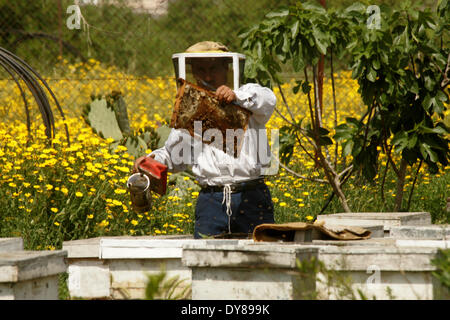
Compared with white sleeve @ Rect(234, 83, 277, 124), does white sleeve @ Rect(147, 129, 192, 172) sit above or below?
below

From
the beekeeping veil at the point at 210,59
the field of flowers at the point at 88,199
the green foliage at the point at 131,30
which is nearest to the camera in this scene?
the beekeeping veil at the point at 210,59

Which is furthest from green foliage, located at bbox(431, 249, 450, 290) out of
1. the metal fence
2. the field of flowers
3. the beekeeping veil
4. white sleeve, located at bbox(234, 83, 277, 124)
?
the metal fence

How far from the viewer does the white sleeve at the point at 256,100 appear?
3.82m

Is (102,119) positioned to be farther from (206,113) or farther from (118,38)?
(118,38)

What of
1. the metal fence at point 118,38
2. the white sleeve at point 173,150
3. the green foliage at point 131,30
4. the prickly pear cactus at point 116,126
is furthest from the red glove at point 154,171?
the green foliage at point 131,30

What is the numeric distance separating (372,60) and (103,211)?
90.0 inches

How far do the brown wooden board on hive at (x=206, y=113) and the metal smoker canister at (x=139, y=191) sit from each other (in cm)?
36

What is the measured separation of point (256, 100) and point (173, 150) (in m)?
0.68

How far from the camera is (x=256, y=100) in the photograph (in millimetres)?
3898

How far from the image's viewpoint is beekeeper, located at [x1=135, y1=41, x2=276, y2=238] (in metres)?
3.98

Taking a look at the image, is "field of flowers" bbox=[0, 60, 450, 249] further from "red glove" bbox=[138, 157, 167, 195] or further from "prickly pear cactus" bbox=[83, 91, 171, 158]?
"red glove" bbox=[138, 157, 167, 195]

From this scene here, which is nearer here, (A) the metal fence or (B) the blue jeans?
(B) the blue jeans

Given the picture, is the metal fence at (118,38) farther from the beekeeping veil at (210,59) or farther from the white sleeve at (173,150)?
the beekeeping veil at (210,59)

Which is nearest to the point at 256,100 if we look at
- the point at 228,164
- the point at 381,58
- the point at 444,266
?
the point at 228,164
